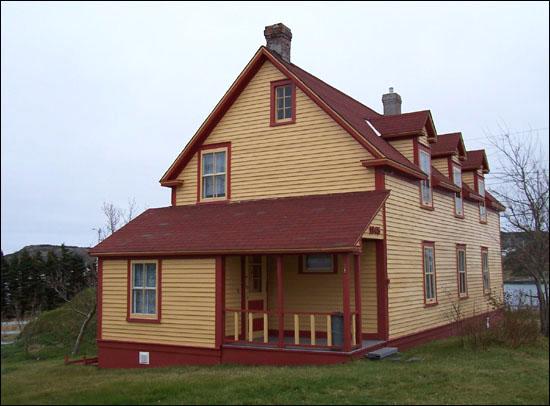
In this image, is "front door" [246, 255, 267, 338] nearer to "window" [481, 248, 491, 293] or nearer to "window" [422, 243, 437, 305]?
"window" [422, 243, 437, 305]

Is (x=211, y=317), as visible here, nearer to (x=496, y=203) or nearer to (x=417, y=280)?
(x=417, y=280)

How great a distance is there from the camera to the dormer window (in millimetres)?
18875

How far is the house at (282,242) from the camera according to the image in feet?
49.1

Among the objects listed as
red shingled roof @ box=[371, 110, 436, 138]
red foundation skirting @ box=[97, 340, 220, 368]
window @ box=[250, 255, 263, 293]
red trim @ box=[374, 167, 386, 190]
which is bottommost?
red foundation skirting @ box=[97, 340, 220, 368]

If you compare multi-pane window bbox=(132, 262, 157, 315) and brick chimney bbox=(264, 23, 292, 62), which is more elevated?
brick chimney bbox=(264, 23, 292, 62)

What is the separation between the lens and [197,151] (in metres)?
19.6

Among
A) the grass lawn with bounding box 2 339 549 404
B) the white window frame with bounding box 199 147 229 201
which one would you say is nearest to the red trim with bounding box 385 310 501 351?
the grass lawn with bounding box 2 339 549 404

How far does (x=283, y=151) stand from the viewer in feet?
58.9

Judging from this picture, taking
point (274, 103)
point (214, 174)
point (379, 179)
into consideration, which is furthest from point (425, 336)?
point (274, 103)

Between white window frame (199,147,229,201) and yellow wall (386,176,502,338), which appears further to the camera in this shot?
white window frame (199,147,229,201)

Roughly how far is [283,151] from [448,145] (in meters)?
7.48

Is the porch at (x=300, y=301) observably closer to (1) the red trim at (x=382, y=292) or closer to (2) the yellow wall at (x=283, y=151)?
(1) the red trim at (x=382, y=292)

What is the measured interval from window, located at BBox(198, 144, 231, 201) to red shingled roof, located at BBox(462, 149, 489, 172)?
1126 cm

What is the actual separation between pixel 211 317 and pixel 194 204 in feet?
16.4
